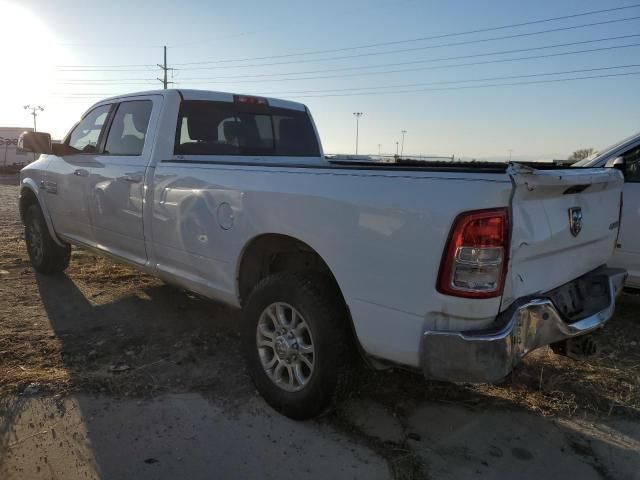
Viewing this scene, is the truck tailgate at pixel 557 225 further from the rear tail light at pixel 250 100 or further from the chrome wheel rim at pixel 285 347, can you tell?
the rear tail light at pixel 250 100

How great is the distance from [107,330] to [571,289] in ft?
11.8

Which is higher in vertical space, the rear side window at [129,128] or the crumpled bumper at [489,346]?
the rear side window at [129,128]

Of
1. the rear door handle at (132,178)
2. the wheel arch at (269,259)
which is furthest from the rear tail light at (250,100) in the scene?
the wheel arch at (269,259)

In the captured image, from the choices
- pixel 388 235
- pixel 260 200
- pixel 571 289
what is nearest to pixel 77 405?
pixel 260 200

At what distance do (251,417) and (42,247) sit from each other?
4208mm

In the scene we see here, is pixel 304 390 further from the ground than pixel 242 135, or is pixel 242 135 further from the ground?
pixel 242 135

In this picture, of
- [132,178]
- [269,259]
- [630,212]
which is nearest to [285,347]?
[269,259]

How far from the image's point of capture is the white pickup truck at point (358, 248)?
231cm

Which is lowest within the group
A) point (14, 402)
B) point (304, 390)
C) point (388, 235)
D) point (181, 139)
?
point (14, 402)

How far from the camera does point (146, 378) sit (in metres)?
3.62

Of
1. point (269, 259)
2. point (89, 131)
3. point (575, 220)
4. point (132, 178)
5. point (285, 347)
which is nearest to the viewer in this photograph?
point (575, 220)

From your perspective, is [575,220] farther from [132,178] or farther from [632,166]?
[132,178]

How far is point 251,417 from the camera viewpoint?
315 cm

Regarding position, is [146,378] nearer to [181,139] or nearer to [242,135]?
[181,139]
